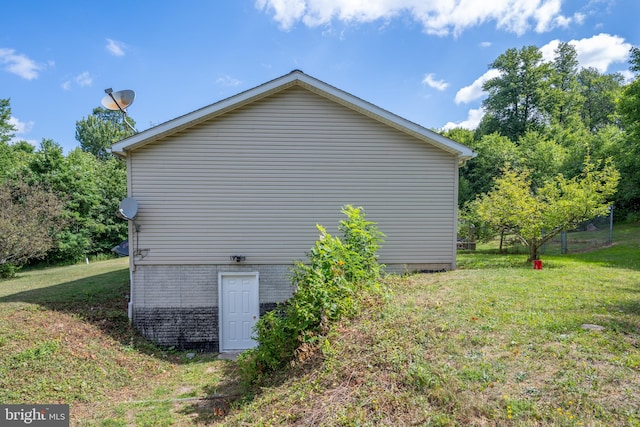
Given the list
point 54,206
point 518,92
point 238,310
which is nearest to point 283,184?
point 238,310

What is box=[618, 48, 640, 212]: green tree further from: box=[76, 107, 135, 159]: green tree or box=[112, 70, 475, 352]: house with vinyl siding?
box=[76, 107, 135, 159]: green tree

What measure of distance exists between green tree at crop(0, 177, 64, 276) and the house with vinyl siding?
9609 mm

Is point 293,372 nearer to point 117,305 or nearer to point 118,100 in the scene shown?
point 117,305

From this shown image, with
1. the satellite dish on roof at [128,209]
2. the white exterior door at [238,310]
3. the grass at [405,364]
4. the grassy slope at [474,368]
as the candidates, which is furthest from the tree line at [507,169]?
the white exterior door at [238,310]

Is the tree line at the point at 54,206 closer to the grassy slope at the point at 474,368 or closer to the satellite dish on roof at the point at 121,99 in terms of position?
the satellite dish on roof at the point at 121,99

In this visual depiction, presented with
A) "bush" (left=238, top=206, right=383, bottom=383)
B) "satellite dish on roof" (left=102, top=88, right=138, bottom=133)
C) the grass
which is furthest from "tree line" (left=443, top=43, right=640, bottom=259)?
"satellite dish on roof" (left=102, top=88, right=138, bottom=133)

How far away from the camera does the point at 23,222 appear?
13.5m

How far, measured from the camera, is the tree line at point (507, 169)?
10328 mm

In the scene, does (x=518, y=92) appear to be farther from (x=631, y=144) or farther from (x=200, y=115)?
(x=200, y=115)

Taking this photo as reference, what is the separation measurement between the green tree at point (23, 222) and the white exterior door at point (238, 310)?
11364 mm

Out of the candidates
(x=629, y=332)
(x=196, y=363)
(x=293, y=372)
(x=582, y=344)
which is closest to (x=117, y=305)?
(x=196, y=363)

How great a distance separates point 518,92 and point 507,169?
2422 cm

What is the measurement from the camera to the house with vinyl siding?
778 centimetres

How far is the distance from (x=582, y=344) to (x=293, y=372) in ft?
12.0
